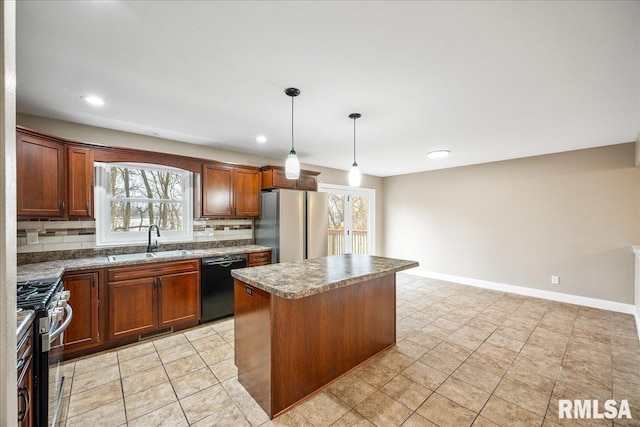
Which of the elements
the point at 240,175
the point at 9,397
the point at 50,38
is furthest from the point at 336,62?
the point at 240,175

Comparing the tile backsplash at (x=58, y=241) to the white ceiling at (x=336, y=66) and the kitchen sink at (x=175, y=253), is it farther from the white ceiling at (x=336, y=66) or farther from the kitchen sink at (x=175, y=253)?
the white ceiling at (x=336, y=66)

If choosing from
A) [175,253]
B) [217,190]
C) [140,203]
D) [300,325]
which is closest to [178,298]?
[175,253]

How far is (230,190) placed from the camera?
3.93 meters

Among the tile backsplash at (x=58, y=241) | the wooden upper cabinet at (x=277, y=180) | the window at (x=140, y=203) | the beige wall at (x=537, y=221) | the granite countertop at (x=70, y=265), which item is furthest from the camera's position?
the wooden upper cabinet at (x=277, y=180)

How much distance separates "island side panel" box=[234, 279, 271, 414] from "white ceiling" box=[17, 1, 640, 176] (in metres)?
1.68

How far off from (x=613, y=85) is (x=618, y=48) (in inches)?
25.3

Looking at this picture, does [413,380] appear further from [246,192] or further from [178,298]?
[246,192]

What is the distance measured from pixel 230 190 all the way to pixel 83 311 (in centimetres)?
212

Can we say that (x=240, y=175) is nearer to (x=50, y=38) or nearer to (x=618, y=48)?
(x=50, y=38)

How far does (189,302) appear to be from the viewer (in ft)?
10.6

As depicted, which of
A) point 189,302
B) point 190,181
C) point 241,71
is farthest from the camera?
point 190,181

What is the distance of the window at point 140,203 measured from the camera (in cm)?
317

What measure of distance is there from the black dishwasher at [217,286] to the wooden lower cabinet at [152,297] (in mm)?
83

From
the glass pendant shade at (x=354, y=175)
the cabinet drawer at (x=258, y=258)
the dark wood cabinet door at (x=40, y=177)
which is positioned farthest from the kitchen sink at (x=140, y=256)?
the glass pendant shade at (x=354, y=175)
